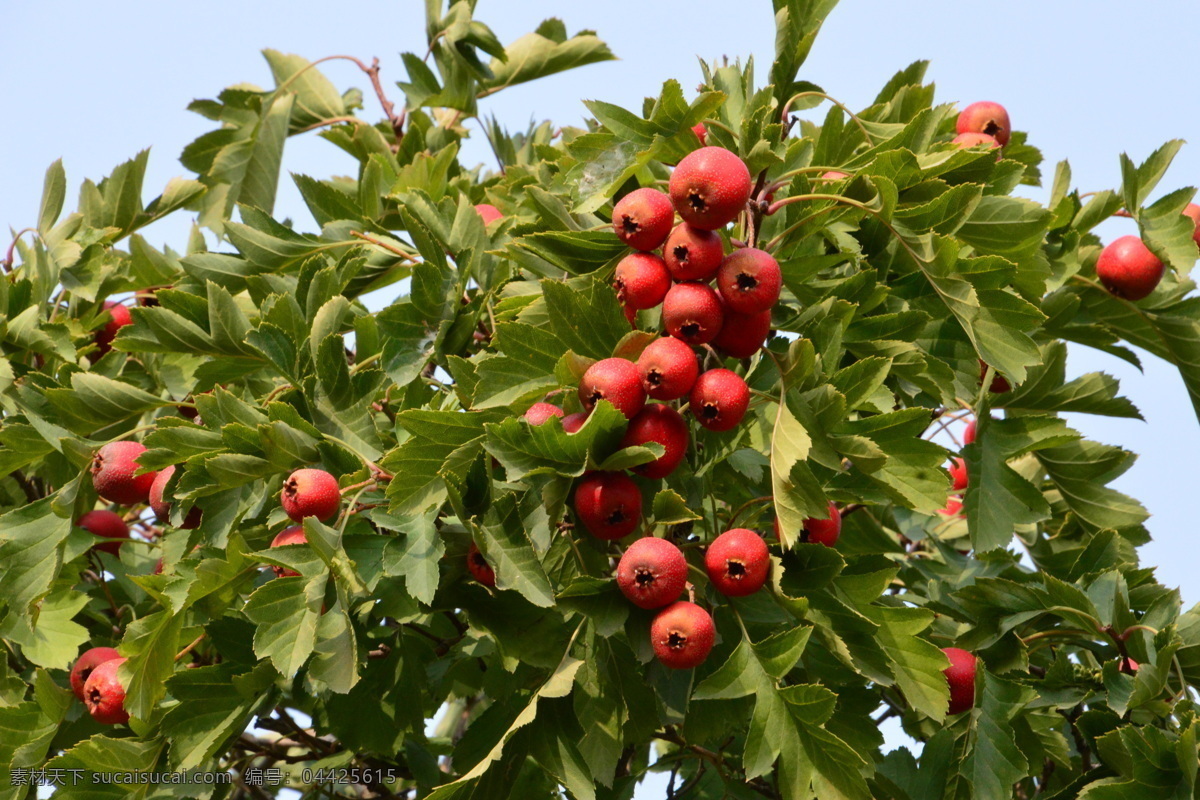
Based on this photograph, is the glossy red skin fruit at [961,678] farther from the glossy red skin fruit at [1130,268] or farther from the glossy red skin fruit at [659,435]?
the glossy red skin fruit at [1130,268]

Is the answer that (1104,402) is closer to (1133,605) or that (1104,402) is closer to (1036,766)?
(1133,605)

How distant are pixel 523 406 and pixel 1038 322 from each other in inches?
50.4

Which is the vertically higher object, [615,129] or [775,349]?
[615,129]

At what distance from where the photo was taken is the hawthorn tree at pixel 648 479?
248cm

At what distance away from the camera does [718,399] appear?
2455 millimetres

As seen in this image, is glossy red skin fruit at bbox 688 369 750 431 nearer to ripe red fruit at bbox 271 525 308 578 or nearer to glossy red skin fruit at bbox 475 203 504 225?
ripe red fruit at bbox 271 525 308 578

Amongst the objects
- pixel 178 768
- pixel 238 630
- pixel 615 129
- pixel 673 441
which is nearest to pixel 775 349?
pixel 673 441

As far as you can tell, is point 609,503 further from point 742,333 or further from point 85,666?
point 85,666

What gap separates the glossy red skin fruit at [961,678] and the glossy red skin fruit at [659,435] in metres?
1.02

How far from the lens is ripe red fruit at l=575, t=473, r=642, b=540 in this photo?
8.01ft

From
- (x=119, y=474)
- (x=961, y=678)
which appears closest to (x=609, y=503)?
(x=961, y=678)

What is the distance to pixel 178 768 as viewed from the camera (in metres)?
2.76

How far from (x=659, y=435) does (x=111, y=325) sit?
2673 millimetres

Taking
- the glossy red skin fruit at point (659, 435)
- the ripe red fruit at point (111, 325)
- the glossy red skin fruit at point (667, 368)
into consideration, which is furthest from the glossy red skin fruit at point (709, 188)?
the ripe red fruit at point (111, 325)
